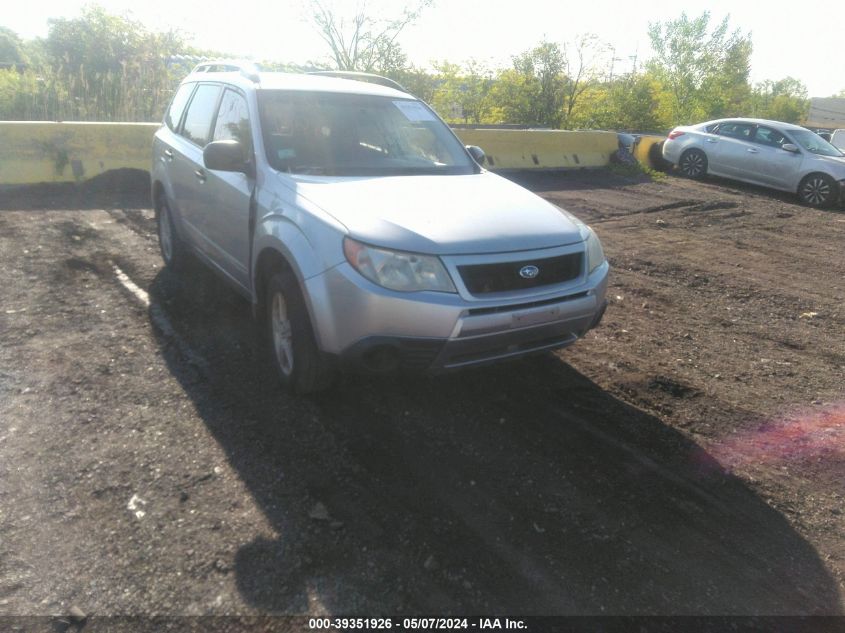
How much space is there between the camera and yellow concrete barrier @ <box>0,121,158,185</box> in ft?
33.3

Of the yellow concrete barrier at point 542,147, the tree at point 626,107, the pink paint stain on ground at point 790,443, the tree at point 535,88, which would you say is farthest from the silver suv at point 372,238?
the tree at point 626,107

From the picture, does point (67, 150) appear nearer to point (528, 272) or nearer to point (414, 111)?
point (414, 111)

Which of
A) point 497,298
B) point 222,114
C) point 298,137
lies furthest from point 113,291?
point 497,298

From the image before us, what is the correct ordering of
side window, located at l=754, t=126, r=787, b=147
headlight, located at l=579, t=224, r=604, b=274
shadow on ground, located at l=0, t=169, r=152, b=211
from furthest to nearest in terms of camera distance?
side window, located at l=754, t=126, r=787, b=147 → shadow on ground, located at l=0, t=169, r=152, b=211 → headlight, located at l=579, t=224, r=604, b=274

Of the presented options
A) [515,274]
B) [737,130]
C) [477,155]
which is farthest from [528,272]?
[737,130]

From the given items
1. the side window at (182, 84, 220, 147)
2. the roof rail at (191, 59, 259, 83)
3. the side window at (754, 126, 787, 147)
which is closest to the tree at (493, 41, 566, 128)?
the side window at (754, 126, 787, 147)

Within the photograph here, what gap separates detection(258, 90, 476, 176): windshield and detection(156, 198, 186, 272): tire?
201cm

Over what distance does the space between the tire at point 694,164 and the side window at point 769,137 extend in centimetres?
117

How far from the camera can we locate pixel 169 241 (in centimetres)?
660

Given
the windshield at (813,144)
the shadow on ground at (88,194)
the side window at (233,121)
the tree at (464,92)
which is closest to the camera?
the side window at (233,121)

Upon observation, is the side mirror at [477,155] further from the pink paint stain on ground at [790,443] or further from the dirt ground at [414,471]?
the pink paint stain on ground at [790,443]

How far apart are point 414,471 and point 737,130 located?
14282 millimetres

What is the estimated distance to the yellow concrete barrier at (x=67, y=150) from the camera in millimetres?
10141

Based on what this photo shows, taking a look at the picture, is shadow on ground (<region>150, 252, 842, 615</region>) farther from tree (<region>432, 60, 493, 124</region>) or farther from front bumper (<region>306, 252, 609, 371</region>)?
tree (<region>432, 60, 493, 124</region>)
